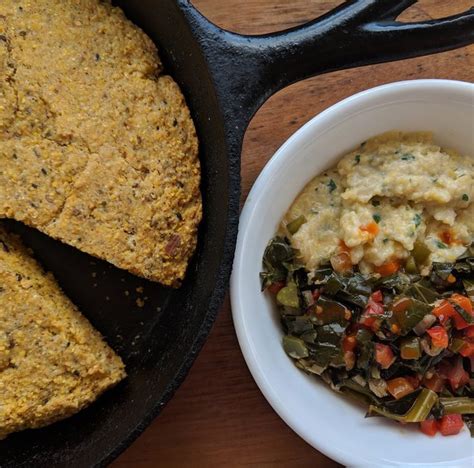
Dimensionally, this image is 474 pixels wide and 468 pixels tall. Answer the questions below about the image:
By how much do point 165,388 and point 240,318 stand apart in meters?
0.36

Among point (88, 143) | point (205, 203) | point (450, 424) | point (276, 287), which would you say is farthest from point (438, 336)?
point (88, 143)

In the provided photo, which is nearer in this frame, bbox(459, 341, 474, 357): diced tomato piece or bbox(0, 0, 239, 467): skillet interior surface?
bbox(0, 0, 239, 467): skillet interior surface

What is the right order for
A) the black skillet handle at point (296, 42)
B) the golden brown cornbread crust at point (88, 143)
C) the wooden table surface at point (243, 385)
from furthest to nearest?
the wooden table surface at point (243, 385) < the golden brown cornbread crust at point (88, 143) < the black skillet handle at point (296, 42)

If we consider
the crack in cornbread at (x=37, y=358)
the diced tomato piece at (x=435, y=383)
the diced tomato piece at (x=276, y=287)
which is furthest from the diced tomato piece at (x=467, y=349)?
the crack in cornbread at (x=37, y=358)

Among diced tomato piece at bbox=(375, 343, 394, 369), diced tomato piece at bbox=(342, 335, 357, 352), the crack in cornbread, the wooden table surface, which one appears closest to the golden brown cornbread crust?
the crack in cornbread

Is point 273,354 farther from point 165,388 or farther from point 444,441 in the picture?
point 444,441

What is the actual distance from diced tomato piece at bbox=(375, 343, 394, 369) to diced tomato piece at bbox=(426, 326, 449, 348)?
16 cm

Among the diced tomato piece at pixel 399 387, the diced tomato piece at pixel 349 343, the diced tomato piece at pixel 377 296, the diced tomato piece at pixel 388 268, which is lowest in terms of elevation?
the diced tomato piece at pixel 399 387

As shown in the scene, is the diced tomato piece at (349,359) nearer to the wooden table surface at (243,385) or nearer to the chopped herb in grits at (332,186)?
the wooden table surface at (243,385)

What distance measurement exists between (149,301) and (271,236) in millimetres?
547

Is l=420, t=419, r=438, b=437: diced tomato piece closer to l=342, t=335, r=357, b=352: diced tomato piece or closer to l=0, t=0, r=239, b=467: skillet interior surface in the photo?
l=342, t=335, r=357, b=352: diced tomato piece

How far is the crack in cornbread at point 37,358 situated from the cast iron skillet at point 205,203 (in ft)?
0.49

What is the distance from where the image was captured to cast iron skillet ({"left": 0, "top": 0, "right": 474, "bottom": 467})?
2.42 m

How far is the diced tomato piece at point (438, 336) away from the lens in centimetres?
271
